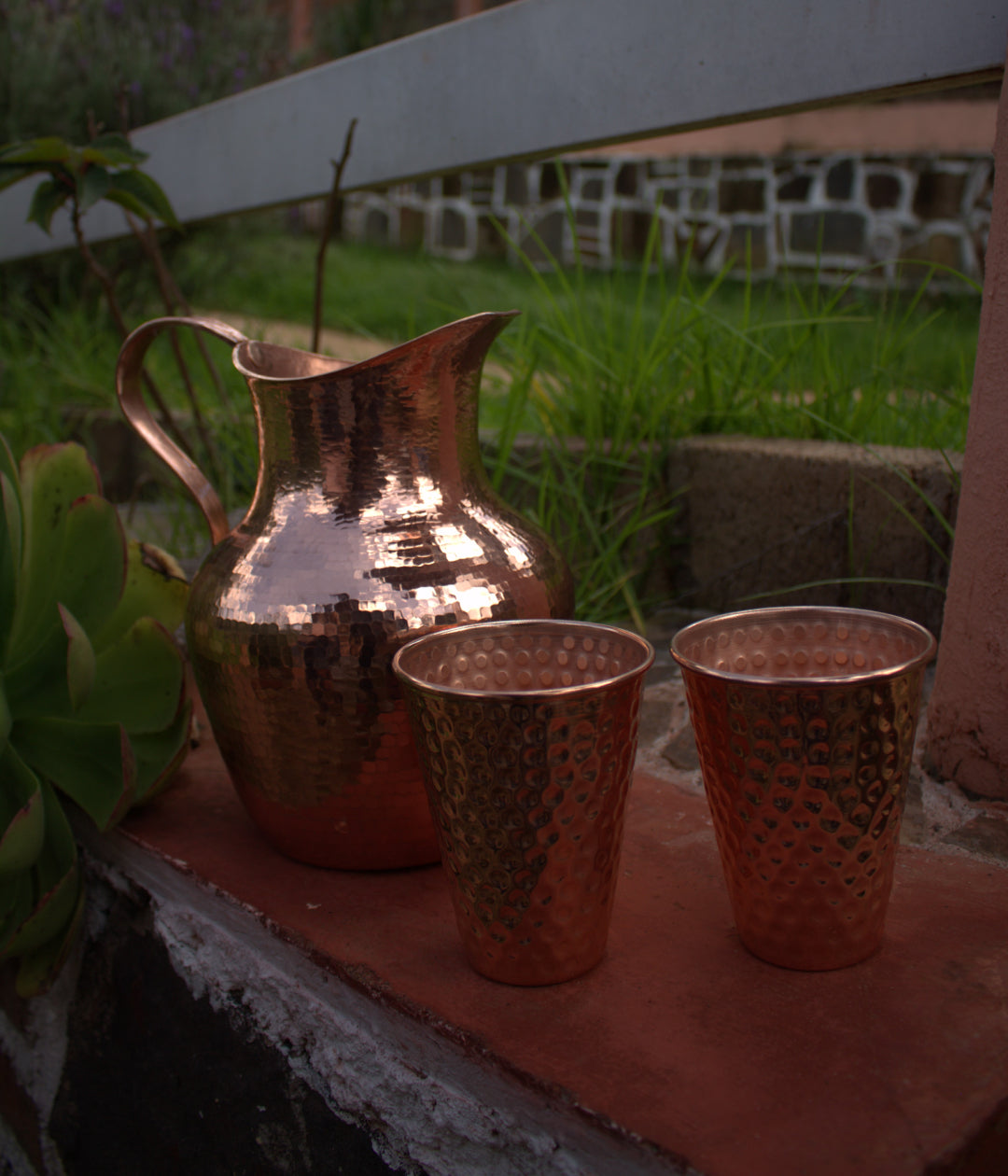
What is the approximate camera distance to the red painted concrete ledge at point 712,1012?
1.88ft

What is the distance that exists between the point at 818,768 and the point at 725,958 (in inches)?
7.4

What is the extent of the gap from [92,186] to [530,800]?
40.6 inches

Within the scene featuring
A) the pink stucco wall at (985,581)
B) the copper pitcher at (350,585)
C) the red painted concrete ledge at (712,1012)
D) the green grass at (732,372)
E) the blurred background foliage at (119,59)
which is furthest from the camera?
the blurred background foliage at (119,59)

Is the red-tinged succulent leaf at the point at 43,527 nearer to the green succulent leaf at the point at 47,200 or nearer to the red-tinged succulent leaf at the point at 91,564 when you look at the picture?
the red-tinged succulent leaf at the point at 91,564

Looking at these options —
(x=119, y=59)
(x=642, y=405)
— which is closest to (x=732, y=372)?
(x=642, y=405)

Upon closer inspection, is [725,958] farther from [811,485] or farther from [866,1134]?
[811,485]

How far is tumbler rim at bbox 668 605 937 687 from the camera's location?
61 cm

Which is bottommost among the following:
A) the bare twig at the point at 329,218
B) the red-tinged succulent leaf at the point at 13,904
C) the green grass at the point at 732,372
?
the red-tinged succulent leaf at the point at 13,904

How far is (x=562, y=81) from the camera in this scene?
54.6 inches

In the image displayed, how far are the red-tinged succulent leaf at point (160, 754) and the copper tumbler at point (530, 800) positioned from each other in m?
0.33

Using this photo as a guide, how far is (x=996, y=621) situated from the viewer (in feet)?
2.99

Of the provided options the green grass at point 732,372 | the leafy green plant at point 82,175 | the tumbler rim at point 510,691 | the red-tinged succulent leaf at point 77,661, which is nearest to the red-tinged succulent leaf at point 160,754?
the red-tinged succulent leaf at point 77,661

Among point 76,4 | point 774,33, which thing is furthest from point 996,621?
point 76,4

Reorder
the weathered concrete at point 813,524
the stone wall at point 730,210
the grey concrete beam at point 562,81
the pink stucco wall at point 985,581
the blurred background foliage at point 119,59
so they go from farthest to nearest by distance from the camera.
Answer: the stone wall at point 730,210
the blurred background foliage at point 119,59
the weathered concrete at point 813,524
the grey concrete beam at point 562,81
the pink stucco wall at point 985,581
